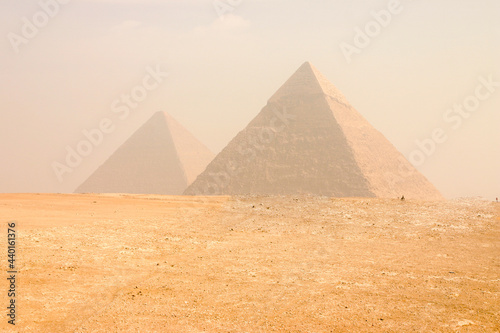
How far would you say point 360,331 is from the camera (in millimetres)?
5246

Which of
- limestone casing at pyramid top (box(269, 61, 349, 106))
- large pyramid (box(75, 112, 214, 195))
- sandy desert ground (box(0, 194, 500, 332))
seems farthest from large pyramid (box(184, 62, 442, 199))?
sandy desert ground (box(0, 194, 500, 332))

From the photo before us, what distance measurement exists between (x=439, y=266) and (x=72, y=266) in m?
7.54

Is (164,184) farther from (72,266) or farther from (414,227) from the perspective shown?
(72,266)

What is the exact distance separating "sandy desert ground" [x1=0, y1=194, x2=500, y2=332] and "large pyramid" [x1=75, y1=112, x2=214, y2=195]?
55613mm

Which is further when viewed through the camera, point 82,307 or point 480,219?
point 480,219

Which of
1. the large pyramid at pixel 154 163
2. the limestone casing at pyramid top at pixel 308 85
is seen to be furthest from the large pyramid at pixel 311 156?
the large pyramid at pixel 154 163

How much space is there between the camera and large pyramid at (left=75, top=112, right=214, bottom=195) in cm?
7000

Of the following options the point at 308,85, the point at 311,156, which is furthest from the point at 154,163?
the point at 311,156

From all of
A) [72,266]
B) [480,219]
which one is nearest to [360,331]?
[72,266]

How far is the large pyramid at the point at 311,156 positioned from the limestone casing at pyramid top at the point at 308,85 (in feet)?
0.42

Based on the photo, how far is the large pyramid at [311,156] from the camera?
44125 mm

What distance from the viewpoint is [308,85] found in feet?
174

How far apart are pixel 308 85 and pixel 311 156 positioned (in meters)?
11.3

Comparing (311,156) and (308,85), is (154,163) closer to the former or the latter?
(308,85)
